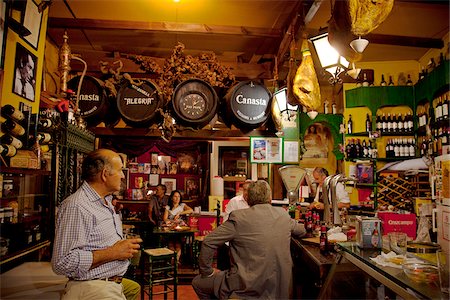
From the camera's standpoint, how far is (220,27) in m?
4.69

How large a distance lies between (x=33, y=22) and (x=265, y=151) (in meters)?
4.00

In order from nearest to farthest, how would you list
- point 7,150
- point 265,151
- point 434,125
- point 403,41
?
point 7,150 → point 403,41 → point 434,125 → point 265,151

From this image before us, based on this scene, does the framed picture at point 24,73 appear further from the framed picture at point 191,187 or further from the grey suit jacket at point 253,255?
the framed picture at point 191,187

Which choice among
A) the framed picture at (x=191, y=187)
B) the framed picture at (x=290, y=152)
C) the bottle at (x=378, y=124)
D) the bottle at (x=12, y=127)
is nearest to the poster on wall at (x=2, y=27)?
the bottle at (x=12, y=127)

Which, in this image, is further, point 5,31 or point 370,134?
point 370,134

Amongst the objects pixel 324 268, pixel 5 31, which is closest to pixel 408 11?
pixel 324 268

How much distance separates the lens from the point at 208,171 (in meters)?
9.80

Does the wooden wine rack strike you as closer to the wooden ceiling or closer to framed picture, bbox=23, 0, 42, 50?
the wooden ceiling

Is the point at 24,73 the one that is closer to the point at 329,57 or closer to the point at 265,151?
the point at 329,57

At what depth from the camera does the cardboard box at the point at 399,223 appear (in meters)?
3.94

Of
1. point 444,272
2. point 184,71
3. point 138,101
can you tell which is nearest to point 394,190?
point 184,71

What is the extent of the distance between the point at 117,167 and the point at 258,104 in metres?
2.46

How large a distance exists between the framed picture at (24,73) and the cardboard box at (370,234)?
2.93 meters

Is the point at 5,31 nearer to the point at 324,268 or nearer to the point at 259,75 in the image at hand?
Answer: the point at 324,268
